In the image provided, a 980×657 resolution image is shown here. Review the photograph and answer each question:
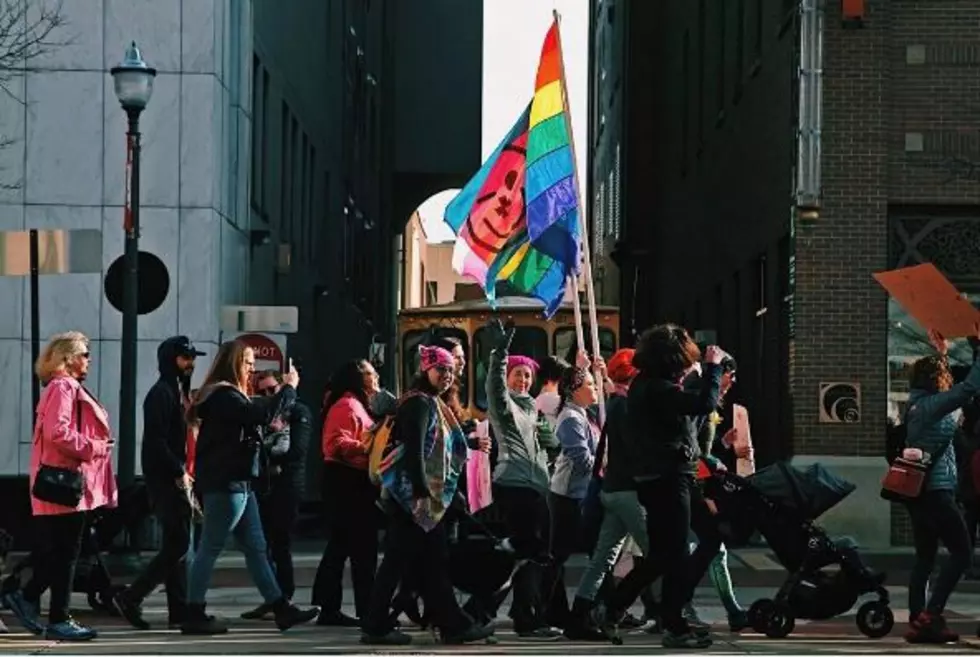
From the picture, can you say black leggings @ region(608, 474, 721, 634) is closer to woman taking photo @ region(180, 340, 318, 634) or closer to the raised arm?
the raised arm

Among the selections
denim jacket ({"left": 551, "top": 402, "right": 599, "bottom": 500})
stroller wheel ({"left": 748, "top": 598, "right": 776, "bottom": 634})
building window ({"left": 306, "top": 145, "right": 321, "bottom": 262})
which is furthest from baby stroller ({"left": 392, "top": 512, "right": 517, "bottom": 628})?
building window ({"left": 306, "top": 145, "right": 321, "bottom": 262})

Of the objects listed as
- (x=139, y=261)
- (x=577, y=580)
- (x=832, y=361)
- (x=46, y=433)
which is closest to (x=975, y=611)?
(x=577, y=580)

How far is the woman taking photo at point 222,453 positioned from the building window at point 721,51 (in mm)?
22605

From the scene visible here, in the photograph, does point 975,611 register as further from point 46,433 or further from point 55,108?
point 55,108

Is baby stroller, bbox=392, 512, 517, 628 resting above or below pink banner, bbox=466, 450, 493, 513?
below

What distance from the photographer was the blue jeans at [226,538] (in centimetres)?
1452

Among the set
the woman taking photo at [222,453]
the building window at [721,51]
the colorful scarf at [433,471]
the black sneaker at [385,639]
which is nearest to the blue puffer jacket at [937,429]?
the colorful scarf at [433,471]

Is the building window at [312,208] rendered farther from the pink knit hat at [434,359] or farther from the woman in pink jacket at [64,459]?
the pink knit hat at [434,359]

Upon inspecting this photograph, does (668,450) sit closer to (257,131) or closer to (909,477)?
(909,477)

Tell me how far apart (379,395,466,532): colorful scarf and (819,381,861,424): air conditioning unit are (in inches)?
510

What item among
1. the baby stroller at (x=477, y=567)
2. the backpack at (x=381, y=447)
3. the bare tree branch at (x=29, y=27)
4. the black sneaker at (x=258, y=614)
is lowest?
the black sneaker at (x=258, y=614)

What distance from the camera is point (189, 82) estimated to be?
87.5 ft

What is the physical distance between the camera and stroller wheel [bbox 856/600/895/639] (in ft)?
48.6

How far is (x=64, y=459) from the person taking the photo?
46.5ft
